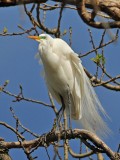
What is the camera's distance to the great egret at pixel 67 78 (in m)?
3.98

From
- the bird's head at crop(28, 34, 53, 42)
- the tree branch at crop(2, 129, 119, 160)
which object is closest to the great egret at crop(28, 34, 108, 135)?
the bird's head at crop(28, 34, 53, 42)

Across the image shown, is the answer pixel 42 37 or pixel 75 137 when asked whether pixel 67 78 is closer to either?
pixel 42 37

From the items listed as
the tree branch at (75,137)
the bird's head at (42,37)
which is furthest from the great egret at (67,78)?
the tree branch at (75,137)

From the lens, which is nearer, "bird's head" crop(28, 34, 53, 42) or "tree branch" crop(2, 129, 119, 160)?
"tree branch" crop(2, 129, 119, 160)

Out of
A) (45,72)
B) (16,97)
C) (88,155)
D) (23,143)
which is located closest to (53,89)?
(45,72)

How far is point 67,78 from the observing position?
413cm

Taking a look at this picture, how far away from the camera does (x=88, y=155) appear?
10.4 ft

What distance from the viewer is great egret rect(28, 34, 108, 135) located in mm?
3979

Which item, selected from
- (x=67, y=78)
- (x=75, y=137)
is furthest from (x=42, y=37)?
(x=75, y=137)

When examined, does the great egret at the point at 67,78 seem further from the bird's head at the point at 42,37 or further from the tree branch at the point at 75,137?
the tree branch at the point at 75,137

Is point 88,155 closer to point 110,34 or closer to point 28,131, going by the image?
point 28,131

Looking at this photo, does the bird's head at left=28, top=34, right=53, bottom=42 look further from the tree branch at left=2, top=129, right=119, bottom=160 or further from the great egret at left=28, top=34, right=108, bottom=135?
the tree branch at left=2, top=129, right=119, bottom=160

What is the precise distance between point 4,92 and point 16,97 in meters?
0.11

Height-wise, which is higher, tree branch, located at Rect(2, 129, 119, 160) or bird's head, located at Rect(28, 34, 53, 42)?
bird's head, located at Rect(28, 34, 53, 42)
